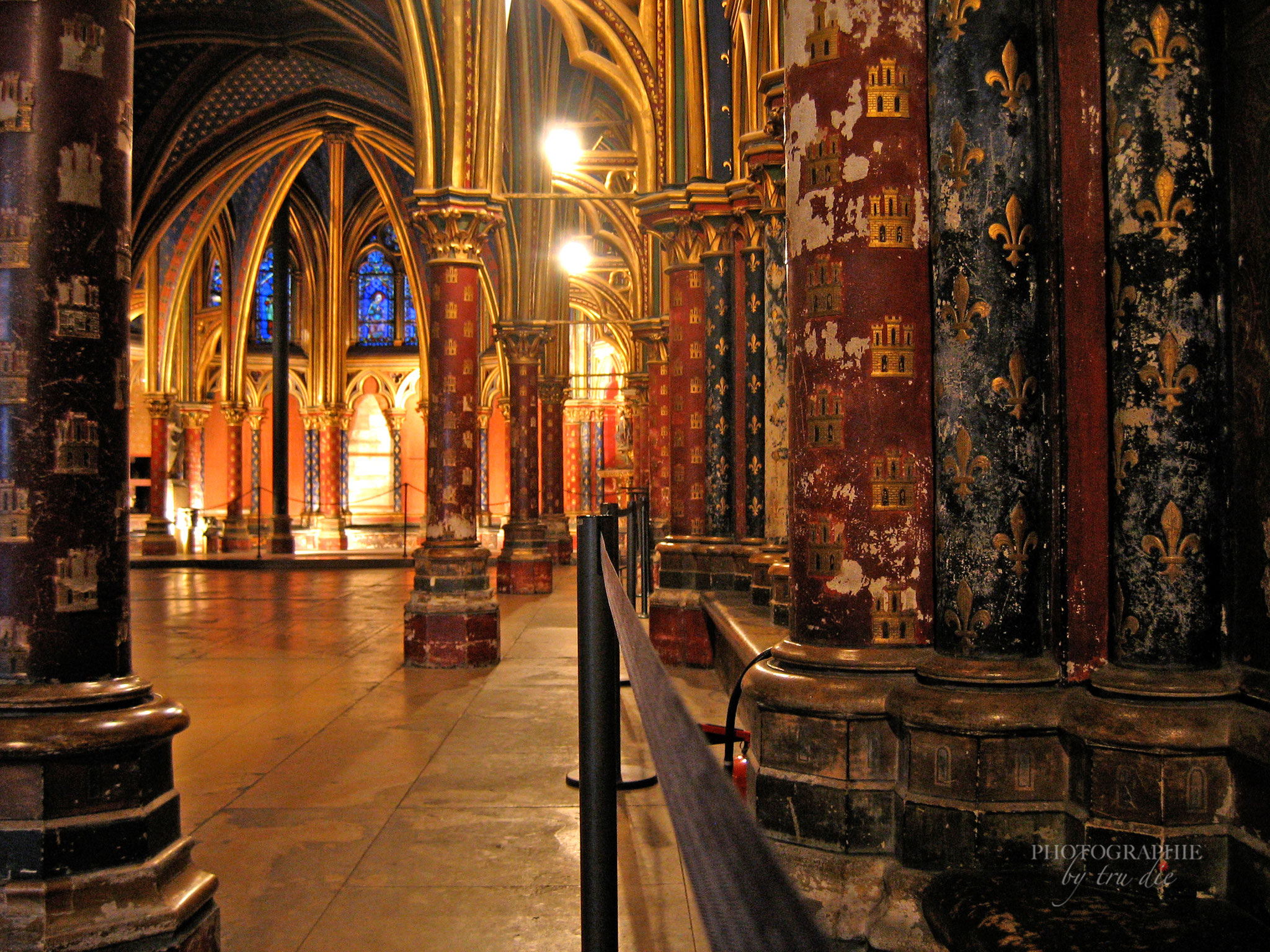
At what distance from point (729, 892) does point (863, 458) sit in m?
2.14

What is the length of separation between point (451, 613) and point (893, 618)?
581cm

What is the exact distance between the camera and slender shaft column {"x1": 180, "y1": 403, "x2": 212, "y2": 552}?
2502cm

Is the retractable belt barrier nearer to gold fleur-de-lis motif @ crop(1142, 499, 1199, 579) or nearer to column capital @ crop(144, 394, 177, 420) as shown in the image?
gold fleur-de-lis motif @ crop(1142, 499, 1199, 579)

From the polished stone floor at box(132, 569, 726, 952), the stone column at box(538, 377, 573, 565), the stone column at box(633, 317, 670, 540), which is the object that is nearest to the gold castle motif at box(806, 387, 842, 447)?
the polished stone floor at box(132, 569, 726, 952)

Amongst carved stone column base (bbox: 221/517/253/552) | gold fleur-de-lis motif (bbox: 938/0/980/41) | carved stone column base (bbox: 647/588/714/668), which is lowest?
carved stone column base (bbox: 647/588/714/668)

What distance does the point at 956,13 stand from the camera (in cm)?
280

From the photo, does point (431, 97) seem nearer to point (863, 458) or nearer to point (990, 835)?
point (863, 458)

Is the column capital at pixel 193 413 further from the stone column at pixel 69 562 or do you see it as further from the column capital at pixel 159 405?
the stone column at pixel 69 562

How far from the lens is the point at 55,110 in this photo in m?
2.70

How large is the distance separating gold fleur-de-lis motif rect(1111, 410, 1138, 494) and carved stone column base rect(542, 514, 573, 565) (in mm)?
16748

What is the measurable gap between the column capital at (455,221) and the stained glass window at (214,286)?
80.3 feet

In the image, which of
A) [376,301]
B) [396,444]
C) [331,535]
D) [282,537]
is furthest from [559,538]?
[376,301]

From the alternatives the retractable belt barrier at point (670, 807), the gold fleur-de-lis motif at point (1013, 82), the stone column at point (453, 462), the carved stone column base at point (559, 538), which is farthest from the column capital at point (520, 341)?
the retractable belt barrier at point (670, 807)

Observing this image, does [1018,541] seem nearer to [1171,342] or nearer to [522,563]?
[1171,342]
